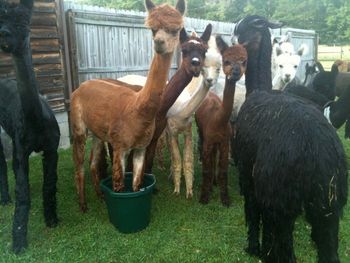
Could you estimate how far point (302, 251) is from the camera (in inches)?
143

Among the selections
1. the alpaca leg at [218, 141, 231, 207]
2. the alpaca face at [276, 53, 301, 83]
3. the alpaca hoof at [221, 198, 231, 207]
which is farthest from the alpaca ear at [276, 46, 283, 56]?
the alpaca hoof at [221, 198, 231, 207]

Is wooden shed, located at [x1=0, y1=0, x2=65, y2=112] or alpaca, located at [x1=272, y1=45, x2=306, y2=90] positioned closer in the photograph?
alpaca, located at [x1=272, y1=45, x2=306, y2=90]

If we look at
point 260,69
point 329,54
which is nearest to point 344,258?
point 260,69

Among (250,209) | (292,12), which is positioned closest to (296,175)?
(250,209)

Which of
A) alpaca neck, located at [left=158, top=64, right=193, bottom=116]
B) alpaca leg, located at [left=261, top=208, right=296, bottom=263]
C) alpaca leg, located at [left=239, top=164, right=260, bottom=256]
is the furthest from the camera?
alpaca neck, located at [left=158, top=64, right=193, bottom=116]

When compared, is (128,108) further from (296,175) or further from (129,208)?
(296,175)

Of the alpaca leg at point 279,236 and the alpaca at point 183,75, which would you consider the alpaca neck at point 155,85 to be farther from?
the alpaca leg at point 279,236

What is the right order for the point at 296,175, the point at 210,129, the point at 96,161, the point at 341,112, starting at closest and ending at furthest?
the point at 296,175 → the point at 210,129 → the point at 96,161 → the point at 341,112

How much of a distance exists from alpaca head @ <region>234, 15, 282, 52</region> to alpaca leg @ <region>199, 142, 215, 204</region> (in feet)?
4.59

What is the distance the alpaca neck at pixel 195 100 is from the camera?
4547mm

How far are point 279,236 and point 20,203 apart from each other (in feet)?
8.37

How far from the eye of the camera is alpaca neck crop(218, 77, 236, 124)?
422 centimetres

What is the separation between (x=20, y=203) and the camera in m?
3.53

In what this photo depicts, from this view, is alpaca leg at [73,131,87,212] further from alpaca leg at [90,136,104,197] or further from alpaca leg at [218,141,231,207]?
alpaca leg at [218,141,231,207]
